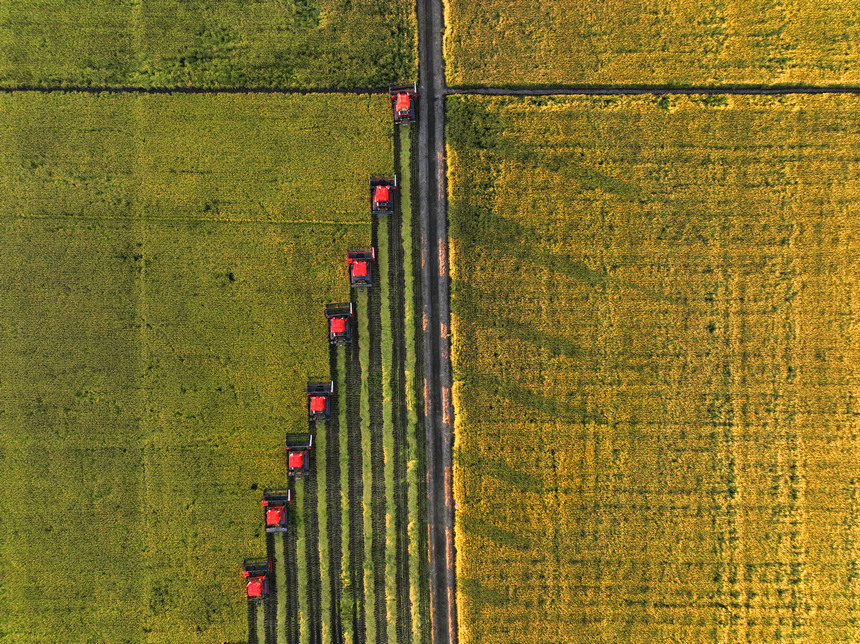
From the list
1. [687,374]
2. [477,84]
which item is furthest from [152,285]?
[687,374]

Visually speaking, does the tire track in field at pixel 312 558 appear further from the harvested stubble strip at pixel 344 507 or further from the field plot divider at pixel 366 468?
the field plot divider at pixel 366 468

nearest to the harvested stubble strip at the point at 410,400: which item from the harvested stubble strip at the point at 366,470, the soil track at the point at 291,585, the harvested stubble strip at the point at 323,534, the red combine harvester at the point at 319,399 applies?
the harvested stubble strip at the point at 366,470

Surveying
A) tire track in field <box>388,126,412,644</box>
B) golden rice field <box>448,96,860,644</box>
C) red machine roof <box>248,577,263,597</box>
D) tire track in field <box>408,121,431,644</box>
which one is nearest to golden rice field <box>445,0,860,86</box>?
golden rice field <box>448,96,860,644</box>

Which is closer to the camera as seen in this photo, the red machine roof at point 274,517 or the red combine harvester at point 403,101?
the red machine roof at point 274,517

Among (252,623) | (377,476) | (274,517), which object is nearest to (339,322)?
(377,476)

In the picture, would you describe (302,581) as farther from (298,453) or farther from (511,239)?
(511,239)

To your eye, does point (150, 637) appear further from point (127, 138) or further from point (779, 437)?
point (779, 437)

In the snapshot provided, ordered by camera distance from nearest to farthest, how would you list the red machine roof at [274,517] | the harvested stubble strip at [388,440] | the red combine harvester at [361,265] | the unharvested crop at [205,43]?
1. the red machine roof at [274,517]
2. the red combine harvester at [361,265]
3. the harvested stubble strip at [388,440]
4. the unharvested crop at [205,43]

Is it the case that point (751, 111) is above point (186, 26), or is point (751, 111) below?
below
